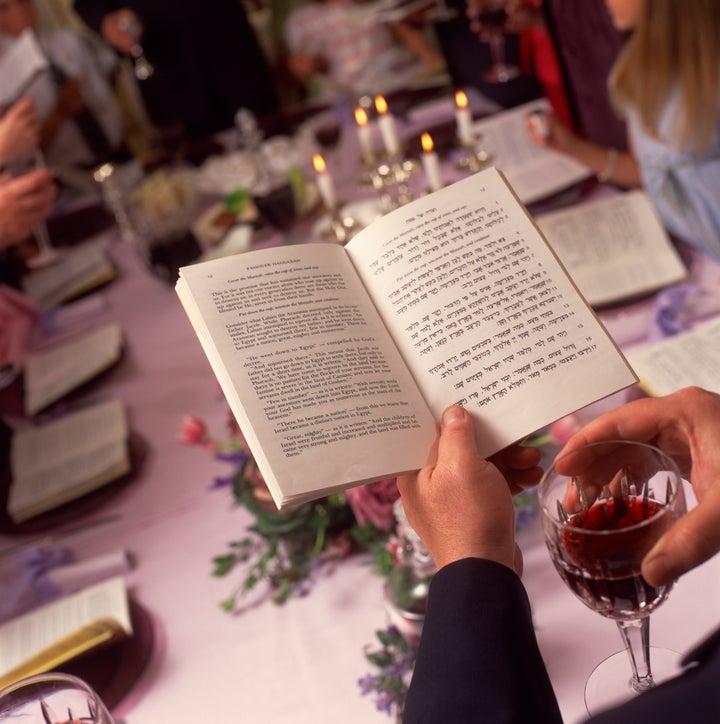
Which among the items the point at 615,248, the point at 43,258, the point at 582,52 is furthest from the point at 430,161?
the point at 43,258

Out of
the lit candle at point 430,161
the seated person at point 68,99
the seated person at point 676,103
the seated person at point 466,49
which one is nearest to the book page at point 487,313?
the lit candle at point 430,161

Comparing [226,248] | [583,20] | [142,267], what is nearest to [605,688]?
[226,248]

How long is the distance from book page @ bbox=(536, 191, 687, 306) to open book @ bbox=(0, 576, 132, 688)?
2.88ft

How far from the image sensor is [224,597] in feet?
3.66

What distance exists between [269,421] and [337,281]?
200 mm

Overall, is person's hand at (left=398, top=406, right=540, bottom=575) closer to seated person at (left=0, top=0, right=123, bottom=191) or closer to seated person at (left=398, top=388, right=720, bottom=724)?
seated person at (left=398, top=388, right=720, bottom=724)

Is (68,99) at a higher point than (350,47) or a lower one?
higher

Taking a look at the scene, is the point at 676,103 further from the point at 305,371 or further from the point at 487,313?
the point at 305,371

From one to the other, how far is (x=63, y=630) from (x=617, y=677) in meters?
0.72

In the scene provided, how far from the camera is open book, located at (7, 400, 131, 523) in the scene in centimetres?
137

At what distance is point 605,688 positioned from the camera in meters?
0.84

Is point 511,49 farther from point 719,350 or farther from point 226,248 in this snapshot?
point 719,350

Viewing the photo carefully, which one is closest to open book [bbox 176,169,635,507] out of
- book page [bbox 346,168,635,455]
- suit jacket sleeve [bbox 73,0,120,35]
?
book page [bbox 346,168,635,455]

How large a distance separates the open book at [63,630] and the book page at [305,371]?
0.44m
